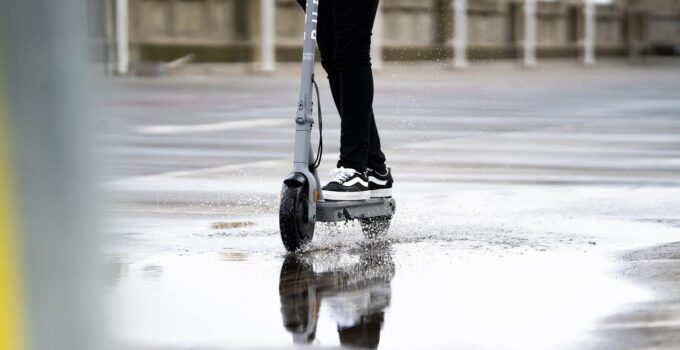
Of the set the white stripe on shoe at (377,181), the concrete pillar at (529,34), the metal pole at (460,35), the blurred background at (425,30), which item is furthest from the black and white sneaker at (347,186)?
the concrete pillar at (529,34)

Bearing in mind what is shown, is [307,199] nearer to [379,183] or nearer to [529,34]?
[379,183]

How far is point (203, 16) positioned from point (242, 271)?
22.1 meters

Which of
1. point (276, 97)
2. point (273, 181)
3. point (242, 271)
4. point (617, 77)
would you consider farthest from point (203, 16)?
point (242, 271)

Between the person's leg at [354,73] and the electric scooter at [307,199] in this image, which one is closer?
the electric scooter at [307,199]

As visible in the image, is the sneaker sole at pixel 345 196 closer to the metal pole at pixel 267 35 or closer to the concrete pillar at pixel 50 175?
the concrete pillar at pixel 50 175

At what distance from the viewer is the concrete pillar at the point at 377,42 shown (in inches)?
1109

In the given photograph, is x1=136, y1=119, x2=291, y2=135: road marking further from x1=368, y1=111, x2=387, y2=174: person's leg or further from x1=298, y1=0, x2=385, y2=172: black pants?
x1=298, y1=0, x2=385, y2=172: black pants

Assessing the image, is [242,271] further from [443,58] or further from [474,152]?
[443,58]

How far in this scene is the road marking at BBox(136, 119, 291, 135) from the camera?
36.2ft

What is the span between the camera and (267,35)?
26109mm

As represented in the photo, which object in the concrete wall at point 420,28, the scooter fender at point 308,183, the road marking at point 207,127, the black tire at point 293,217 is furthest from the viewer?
the concrete wall at point 420,28

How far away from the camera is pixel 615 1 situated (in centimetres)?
4053

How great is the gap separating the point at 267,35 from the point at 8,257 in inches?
1002

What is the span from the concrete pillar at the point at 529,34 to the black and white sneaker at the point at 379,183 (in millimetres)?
28238
